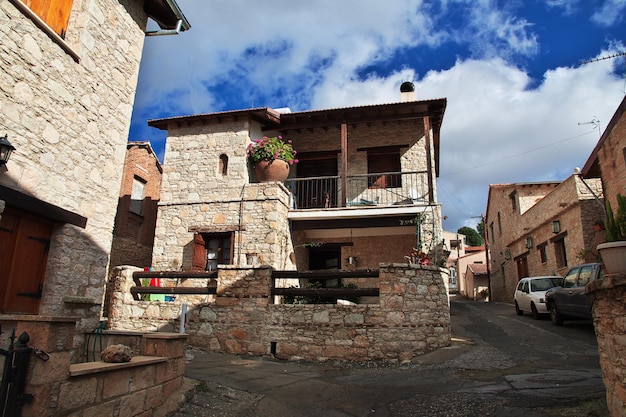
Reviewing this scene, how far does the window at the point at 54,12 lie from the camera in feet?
18.9

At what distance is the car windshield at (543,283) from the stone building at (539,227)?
167 centimetres

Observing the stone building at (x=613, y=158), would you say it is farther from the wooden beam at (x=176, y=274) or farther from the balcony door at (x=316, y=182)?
the wooden beam at (x=176, y=274)

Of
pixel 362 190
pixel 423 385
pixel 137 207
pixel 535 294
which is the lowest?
pixel 423 385

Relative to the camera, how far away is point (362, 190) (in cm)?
1301

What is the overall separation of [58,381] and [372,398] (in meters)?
3.46

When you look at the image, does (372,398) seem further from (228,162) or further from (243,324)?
(228,162)

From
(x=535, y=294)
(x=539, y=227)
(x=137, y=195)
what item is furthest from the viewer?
(x=539, y=227)

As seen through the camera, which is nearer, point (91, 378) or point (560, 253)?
point (91, 378)

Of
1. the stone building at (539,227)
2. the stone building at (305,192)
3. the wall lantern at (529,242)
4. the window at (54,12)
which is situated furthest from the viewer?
the wall lantern at (529,242)

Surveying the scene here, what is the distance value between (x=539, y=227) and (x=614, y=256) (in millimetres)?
14742

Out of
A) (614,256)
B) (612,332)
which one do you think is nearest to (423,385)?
(612,332)

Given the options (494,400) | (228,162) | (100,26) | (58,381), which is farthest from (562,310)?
(100,26)

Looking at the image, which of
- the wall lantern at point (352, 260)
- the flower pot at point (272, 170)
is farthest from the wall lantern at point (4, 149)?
the wall lantern at point (352, 260)

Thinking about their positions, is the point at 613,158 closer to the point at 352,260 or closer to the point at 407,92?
the point at 407,92
